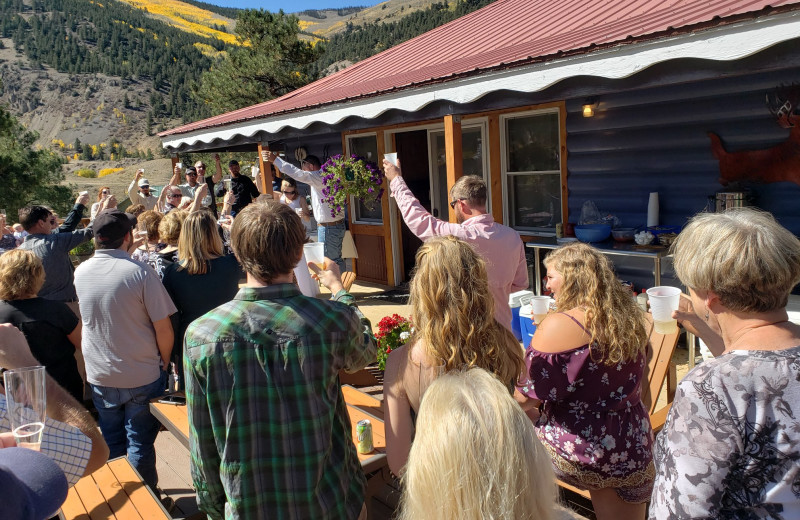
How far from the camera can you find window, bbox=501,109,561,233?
21.3 ft

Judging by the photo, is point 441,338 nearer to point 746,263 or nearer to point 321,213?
point 746,263

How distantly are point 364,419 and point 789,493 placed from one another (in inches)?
71.7

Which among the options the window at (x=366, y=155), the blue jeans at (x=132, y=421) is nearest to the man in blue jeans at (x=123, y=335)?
the blue jeans at (x=132, y=421)

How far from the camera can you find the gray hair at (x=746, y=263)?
1361mm

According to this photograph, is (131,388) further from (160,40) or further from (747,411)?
(160,40)

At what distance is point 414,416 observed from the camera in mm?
1904

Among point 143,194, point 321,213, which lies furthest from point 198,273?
point 143,194

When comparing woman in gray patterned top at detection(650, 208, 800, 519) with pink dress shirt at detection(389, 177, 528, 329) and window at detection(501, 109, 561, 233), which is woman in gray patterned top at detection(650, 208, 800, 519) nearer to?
pink dress shirt at detection(389, 177, 528, 329)

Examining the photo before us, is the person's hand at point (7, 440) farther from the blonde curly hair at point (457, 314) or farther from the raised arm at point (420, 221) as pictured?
the raised arm at point (420, 221)

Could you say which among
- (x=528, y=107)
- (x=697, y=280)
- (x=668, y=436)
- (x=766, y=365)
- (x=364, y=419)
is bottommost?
(x=364, y=419)

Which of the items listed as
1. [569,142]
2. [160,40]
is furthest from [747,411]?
[160,40]

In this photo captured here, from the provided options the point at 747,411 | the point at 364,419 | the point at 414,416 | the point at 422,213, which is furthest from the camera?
the point at 422,213

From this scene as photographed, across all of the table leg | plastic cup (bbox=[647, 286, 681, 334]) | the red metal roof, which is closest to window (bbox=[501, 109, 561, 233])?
the red metal roof

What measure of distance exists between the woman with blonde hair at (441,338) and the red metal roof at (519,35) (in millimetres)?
2453
